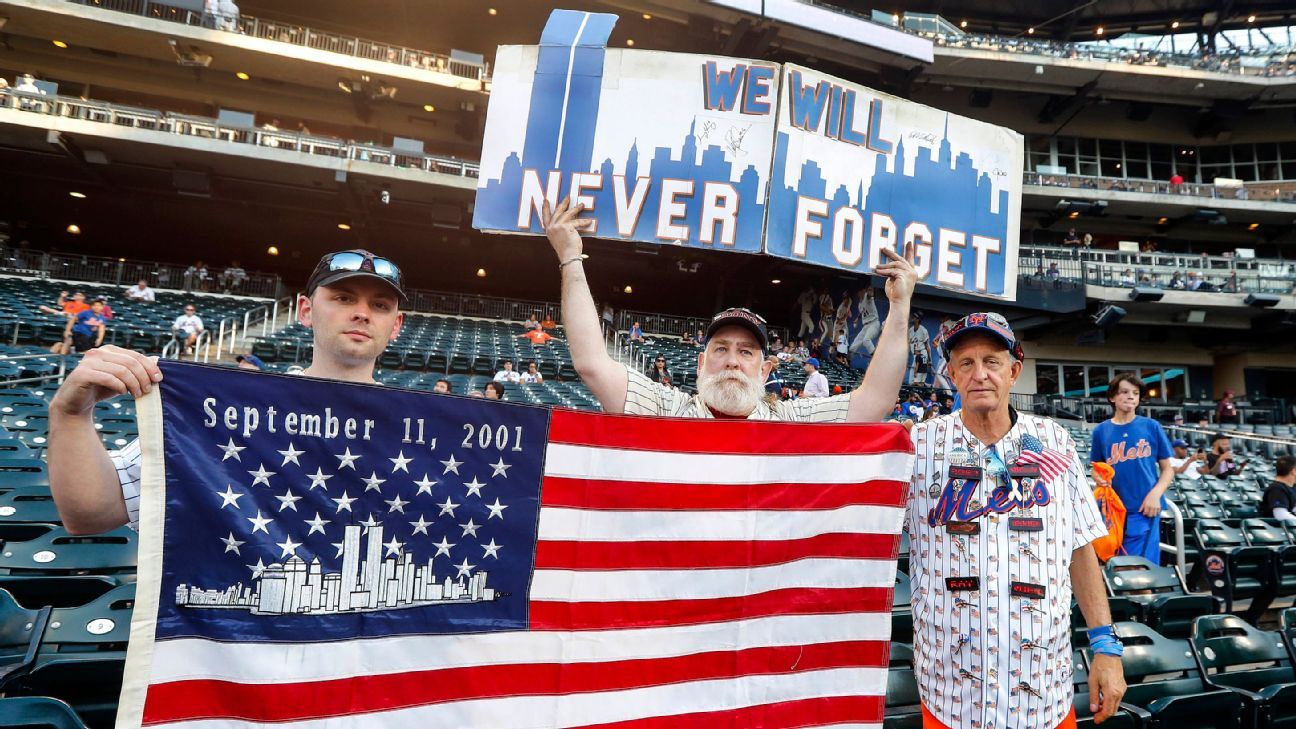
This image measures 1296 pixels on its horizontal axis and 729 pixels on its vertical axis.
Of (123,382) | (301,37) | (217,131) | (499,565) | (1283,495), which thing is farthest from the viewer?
(301,37)

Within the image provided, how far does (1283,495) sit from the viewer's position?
664cm

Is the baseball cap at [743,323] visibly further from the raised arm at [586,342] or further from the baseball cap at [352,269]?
the baseball cap at [352,269]

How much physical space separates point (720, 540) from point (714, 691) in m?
0.52

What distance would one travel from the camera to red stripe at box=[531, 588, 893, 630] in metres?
2.08

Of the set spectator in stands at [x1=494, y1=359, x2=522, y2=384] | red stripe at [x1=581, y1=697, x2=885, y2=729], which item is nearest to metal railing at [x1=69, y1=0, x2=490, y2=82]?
spectator in stands at [x1=494, y1=359, x2=522, y2=384]

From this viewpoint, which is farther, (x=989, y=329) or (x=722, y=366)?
(x=722, y=366)

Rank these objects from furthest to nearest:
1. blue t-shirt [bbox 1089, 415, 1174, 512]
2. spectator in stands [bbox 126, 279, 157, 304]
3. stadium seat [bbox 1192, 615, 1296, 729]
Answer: spectator in stands [bbox 126, 279, 157, 304], blue t-shirt [bbox 1089, 415, 1174, 512], stadium seat [bbox 1192, 615, 1296, 729]

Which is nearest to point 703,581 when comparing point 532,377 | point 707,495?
point 707,495

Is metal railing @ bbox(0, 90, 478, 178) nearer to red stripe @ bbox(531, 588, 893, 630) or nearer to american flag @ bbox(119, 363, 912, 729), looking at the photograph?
american flag @ bbox(119, 363, 912, 729)

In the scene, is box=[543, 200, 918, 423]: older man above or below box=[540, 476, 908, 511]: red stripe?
above

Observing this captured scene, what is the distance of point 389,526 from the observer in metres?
1.94

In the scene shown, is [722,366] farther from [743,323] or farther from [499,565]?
[499,565]

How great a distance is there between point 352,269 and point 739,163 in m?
3.15

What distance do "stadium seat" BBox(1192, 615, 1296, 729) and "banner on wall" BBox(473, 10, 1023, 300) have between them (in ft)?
7.26
